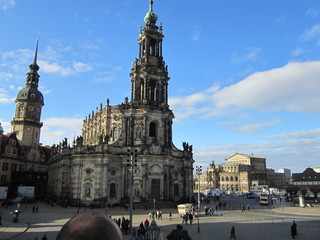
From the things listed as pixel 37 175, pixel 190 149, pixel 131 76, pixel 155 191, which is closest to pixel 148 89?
pixel 131 76

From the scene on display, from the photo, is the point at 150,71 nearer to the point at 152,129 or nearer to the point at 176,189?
the point at 152,129

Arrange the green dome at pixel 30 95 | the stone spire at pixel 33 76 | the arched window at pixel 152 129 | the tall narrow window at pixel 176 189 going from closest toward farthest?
the tall narrow window at pixel 176 189, the arched window at pixel 152 129, the green dome at pixel 30 95, the stone spire at pixel 33 76

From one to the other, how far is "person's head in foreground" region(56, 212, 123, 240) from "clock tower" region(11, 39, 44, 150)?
82.3m

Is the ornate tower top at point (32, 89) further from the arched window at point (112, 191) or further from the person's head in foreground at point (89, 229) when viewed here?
the person's head in foreground at point (89, 229)

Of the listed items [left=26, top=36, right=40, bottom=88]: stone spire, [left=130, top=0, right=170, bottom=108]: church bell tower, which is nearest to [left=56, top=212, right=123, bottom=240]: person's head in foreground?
[left=130, top=0, right=170, bottom=108]: church bell tower

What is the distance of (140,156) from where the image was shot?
51656 millimetres

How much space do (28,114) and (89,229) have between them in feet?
276

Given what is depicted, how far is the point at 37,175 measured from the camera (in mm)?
69875

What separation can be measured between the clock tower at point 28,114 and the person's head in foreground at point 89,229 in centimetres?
8231

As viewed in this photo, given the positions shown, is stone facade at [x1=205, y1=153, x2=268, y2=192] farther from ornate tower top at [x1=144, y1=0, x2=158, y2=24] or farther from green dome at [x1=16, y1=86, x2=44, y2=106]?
ornate tower top at [x1=144, y1=0, x2=158, y2=24]

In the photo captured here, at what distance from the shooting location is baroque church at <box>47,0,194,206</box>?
4994 centimetres

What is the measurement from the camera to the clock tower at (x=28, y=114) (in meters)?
77.2

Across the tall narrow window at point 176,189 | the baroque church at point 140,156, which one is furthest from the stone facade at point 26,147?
the tall narrow window at point 176,189

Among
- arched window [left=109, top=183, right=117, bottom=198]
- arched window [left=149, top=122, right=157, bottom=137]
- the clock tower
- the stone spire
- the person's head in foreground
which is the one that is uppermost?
the stone spire
